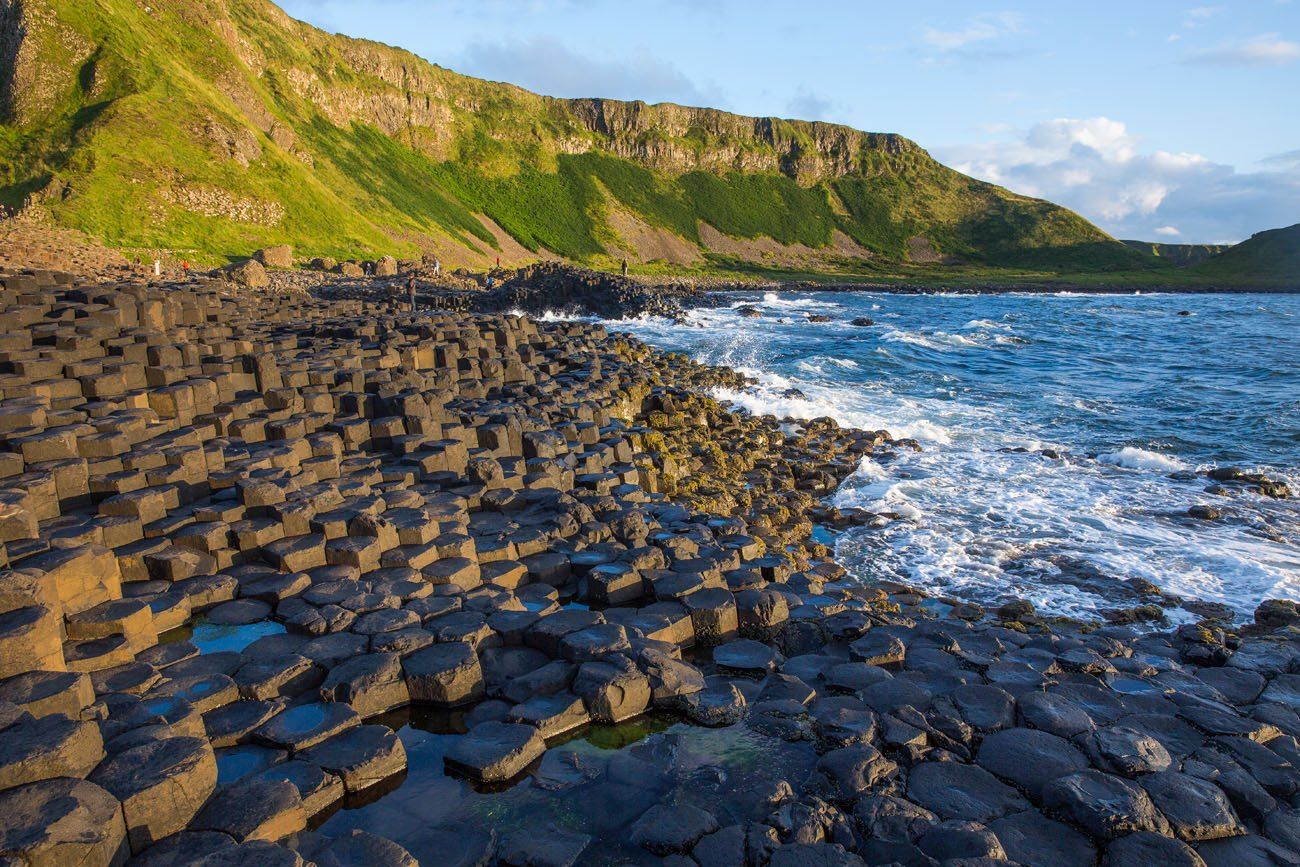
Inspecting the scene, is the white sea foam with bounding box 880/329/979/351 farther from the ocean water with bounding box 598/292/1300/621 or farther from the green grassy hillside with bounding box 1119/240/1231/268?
the green grassy hillside with bounding box 1119/240/1231/268

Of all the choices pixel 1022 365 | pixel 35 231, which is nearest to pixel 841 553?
pixel 1022 365

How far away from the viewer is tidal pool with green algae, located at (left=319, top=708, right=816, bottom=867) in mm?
4254

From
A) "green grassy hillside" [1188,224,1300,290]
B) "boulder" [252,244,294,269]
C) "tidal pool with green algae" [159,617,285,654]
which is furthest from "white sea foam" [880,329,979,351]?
"green grassy hillside" [1188,224,1300,290]

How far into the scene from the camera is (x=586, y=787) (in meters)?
4.71

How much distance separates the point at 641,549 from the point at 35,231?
37056mm

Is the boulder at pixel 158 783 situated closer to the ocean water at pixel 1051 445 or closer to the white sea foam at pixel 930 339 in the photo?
the ocean water at pixel 1051 445

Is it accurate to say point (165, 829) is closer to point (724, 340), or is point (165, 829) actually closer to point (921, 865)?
point (921, 865)

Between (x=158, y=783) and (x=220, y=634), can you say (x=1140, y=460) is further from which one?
(x=158, y=783)

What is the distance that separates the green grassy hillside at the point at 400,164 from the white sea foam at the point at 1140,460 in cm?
4128

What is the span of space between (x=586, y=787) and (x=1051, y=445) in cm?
1722

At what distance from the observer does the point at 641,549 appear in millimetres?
7945

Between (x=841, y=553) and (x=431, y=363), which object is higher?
(x=431, y=363)

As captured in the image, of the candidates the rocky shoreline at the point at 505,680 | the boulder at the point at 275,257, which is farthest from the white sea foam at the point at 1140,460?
the boulder at the point at 275,257

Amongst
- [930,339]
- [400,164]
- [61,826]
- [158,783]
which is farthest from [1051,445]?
[400,164]
